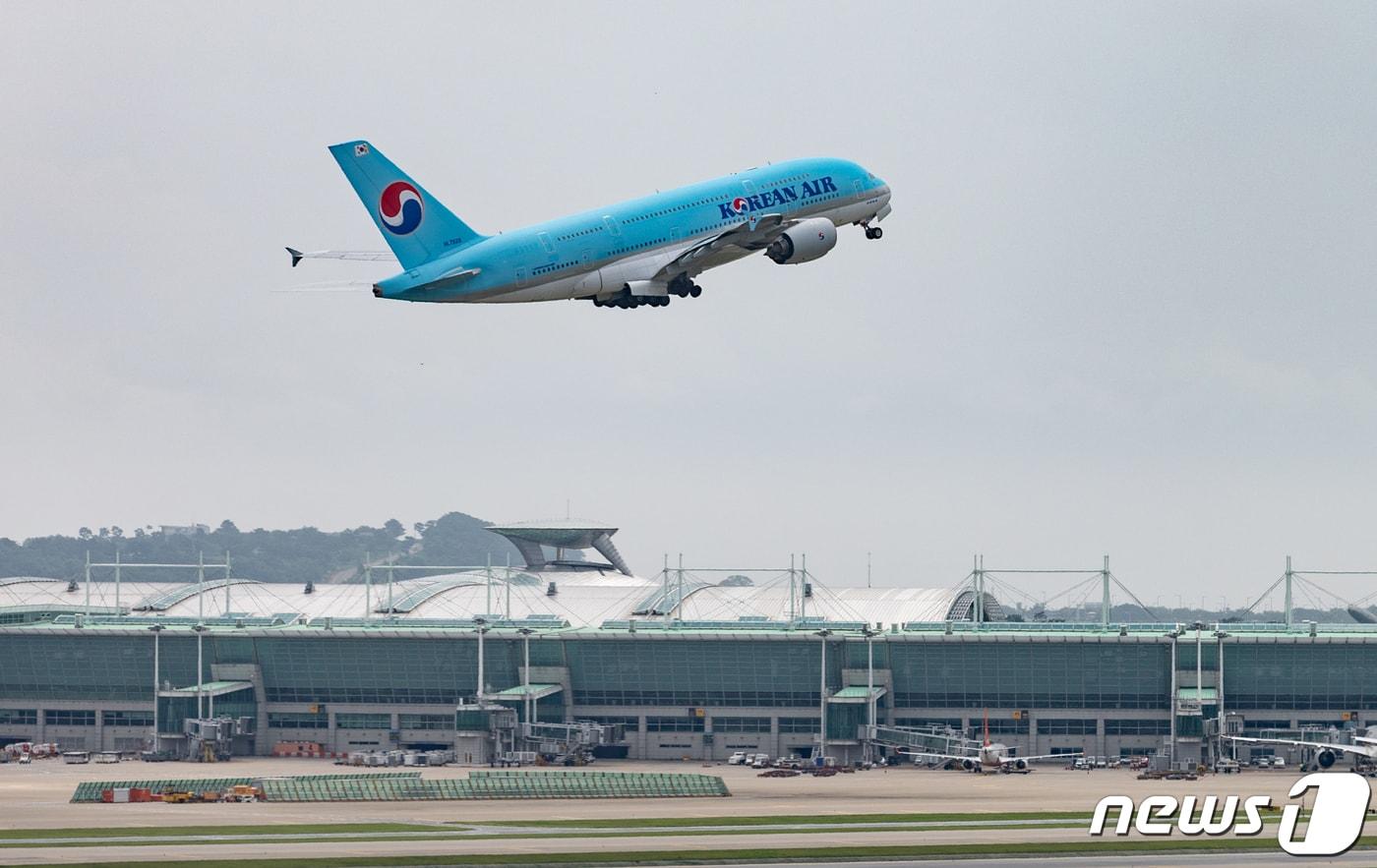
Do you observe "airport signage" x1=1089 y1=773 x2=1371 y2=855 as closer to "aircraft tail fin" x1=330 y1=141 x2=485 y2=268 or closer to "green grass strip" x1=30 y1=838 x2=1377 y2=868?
"green grass strip" x1=30 y1=838 x2=1377 y2=868

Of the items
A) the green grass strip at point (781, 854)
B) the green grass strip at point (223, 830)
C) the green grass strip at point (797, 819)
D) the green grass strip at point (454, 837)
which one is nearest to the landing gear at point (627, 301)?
the green grass strip at point (454, 837)

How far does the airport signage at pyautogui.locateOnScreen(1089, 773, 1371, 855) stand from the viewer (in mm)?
109625

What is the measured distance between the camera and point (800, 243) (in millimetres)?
126375

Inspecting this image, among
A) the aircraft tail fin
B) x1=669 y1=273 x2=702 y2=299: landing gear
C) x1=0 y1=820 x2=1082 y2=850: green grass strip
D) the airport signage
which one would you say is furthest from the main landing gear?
the airport signage

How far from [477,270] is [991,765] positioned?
89893 mm

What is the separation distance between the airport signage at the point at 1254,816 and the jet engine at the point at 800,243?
32.5 metres

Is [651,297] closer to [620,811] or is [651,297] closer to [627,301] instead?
[627,301]

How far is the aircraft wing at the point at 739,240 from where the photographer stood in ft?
399

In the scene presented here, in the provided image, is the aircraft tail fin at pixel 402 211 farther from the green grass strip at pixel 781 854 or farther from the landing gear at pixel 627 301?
the green grass strip at pixel 781 854

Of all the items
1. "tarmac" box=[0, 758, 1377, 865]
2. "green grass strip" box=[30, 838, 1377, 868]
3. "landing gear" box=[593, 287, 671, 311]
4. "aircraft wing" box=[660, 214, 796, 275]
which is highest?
"aircraft wing" box=[660, 214, 796, 275]

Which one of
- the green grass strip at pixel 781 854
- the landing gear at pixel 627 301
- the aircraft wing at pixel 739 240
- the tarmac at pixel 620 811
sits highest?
the aircraft wing at pixel 739 240

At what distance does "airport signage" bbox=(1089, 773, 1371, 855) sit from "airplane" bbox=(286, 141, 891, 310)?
3427 cm

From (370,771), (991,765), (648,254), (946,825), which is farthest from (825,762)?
(648,254)

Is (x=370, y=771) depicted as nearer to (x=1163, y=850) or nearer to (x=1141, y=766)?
(x=1141, y=766)
